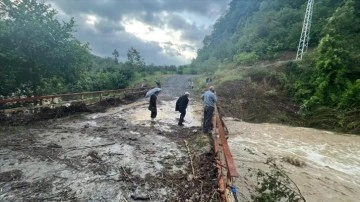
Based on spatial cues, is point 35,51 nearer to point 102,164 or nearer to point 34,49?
point 34,49

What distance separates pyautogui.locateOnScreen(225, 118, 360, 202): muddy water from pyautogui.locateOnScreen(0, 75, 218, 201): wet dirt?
4.71 ft

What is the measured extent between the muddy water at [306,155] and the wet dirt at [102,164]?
1437 millimetres

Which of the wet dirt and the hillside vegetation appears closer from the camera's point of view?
the wet dirt

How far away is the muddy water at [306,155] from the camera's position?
7195 millimetres

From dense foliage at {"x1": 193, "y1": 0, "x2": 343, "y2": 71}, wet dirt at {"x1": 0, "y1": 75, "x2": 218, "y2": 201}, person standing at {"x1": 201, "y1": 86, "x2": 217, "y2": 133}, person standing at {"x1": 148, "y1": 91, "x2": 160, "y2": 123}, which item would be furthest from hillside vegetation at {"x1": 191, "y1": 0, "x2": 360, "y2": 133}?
wet dirt at {"x1": 0, "y1": 75, "x2": 218, "y2": 201}

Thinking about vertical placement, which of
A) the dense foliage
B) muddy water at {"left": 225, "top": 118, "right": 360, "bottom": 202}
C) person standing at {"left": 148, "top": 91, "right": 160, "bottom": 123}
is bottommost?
muddy water at {"left": 225, "top": 118, "right": 360, "bottom": 202}

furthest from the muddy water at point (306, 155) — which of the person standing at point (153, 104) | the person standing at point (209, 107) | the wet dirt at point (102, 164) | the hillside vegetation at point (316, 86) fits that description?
the person standing at point (153, 104)

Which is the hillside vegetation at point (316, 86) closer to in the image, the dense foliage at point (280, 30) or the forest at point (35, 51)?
the dense foliage at point (280, 30)

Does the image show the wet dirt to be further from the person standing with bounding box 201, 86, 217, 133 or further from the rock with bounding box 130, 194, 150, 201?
the person standing with bounding box 201, 86, 217, 133

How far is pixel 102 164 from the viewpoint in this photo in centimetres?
671

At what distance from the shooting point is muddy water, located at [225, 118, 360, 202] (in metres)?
7.20

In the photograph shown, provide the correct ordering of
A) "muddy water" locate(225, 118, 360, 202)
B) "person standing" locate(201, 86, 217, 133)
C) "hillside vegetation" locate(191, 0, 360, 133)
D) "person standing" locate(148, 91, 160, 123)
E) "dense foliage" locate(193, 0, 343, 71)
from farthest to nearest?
"dense foliage" locate(193, 0, 343, 71)
"hillside vegetation" locate(191, 0, 360, 133)
"person standing" locate(148, 91, 160, 123)
"person standing" locate(201, 86, 217, 133)
"muddy water" locate(225, 118, 360, 202)

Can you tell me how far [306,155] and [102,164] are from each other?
7.56 meters

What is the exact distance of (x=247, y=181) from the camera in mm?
7027
